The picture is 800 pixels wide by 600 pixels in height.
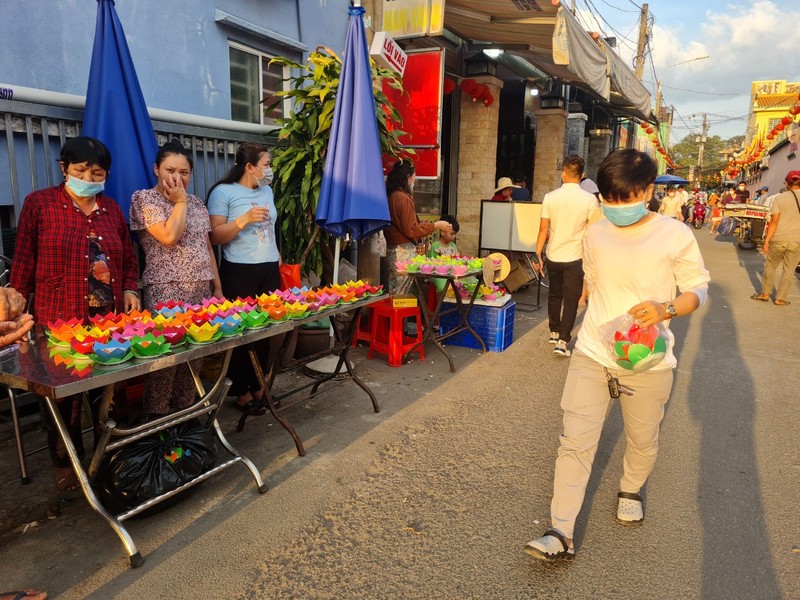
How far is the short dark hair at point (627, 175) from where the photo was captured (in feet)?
7.74

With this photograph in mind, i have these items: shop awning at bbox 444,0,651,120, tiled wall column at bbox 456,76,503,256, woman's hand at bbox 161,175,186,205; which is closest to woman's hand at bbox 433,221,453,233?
shop awning at bbox 444,0,651,120

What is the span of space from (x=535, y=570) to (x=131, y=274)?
2703mm

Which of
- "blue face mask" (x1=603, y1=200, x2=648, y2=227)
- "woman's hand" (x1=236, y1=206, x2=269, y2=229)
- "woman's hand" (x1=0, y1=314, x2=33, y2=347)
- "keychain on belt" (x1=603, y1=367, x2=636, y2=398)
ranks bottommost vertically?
"keychain on belt" (x1=603, y1=367, x2=636, y2=398)

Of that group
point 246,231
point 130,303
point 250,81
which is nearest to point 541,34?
point 250,81

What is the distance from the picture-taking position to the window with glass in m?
6.37

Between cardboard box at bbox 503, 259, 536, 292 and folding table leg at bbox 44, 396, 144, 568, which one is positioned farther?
cardboard box at bbox 503, 259, 536, 292

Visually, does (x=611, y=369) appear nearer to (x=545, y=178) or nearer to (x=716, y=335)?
(x=716, y=335)

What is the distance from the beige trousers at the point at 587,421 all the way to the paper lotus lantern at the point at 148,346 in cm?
184

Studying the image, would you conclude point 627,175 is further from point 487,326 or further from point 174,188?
point 487,326

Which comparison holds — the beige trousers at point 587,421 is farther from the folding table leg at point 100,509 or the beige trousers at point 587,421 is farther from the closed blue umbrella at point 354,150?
the closed blue umbrella at point 354,150

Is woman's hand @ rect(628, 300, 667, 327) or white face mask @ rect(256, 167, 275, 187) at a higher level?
white face mask @ rect(256, 167, 275, 187)

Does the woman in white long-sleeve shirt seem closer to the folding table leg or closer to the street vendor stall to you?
the folding table leg

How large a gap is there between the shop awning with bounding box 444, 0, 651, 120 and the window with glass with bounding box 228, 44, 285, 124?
7.92 ft

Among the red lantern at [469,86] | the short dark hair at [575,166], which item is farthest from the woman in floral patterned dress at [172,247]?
the red lantern at [469,86]
